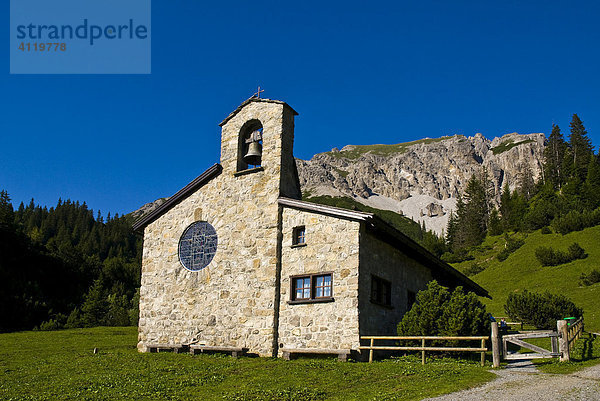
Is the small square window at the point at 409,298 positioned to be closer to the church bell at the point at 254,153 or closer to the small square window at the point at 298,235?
the small square window at the point at 298,235

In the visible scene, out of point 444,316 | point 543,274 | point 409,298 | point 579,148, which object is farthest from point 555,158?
point 444,316

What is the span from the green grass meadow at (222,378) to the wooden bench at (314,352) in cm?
37

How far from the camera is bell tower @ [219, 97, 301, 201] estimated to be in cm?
2208

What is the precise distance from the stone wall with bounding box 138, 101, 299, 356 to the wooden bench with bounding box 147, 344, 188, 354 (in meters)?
0.37

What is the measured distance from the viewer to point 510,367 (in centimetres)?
1569

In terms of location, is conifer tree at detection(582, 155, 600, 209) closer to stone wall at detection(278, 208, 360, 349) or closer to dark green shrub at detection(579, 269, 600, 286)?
dark green shrub at detection(579, 269, 600, 286)

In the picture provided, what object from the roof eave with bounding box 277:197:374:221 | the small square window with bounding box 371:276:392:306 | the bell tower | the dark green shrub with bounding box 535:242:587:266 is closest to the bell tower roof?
the bell tower

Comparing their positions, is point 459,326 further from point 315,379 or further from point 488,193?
point 488,193

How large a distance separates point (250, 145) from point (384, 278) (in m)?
8.10

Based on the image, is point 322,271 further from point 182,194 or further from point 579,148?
point 579,148

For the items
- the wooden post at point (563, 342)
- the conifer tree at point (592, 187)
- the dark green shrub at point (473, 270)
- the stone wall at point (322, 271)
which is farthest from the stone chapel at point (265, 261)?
the conifer tree at point (592, 187)

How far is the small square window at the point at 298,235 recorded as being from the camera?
68.6 feet

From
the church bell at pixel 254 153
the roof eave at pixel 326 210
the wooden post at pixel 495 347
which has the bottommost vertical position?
the wooden post at pixel 495 347

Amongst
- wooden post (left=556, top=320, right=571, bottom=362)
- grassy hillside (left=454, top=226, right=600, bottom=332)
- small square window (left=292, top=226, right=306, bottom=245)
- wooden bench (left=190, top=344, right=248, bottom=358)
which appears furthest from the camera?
grassy hillside (left=454, top=226, right=600, bottom=332)
